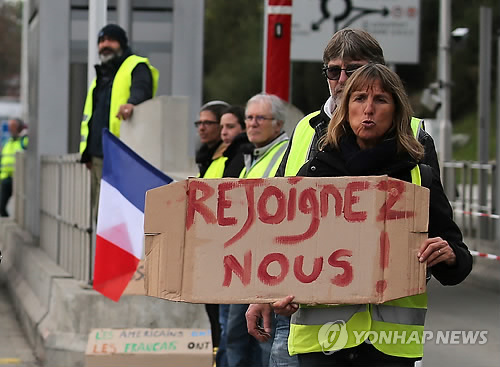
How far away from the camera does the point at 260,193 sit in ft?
13.7

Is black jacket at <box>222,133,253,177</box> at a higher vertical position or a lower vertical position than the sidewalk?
higher

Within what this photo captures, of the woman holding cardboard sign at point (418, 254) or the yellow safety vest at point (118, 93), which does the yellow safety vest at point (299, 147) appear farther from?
the yellow safety vest at point (118, 93)

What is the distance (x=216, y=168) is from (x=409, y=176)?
398 cm

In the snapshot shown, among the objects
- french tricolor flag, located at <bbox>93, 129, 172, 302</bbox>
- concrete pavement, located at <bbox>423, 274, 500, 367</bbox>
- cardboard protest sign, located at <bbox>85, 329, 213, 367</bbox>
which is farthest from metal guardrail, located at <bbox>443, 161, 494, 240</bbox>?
cardboard protest sign, located at <bbox>85, 329, 213, 367</bbox>

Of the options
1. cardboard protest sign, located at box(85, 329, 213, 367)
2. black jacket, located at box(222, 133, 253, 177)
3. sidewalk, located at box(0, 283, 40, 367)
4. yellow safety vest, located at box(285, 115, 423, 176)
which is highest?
yellow safety vest, located at box(285, 115, 423, 176)

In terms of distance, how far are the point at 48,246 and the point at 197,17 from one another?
2801 mm

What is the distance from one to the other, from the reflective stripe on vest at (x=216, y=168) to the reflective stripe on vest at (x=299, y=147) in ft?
11.0

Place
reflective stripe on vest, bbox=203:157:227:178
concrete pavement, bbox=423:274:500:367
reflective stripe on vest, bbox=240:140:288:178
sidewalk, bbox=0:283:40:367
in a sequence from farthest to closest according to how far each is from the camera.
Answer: sidewalk, bbox=0:283:40:367, concrete pavement, bbox=423:274:500:367, reflective stripe on vest, bbox=203:157:227:178, reflective stripe on vest, bbox=240:140:288:178

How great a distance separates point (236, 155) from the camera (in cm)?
770

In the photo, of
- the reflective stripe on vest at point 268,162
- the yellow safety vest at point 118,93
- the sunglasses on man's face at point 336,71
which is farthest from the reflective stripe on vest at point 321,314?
the yellow safety vest at point 118,93

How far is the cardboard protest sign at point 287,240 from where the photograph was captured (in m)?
4.06

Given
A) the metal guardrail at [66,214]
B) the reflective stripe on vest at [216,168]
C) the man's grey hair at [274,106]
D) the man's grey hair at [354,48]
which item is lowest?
the metal guardrail at [66,214]

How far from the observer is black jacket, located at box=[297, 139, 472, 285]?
161 inches

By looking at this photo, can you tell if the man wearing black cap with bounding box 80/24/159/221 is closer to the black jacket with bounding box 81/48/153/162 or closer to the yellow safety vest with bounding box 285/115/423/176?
the black jacket with bounding box 81/48/153/162
